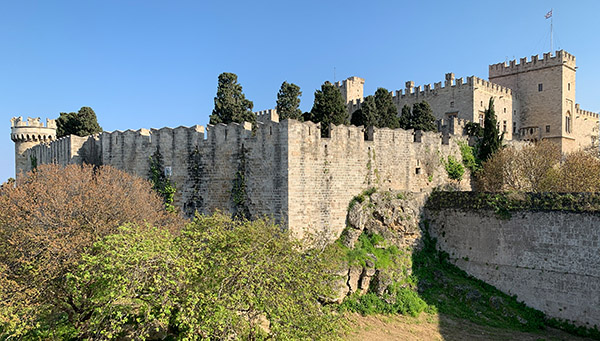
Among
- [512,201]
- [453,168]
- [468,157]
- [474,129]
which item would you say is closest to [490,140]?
[468,157]

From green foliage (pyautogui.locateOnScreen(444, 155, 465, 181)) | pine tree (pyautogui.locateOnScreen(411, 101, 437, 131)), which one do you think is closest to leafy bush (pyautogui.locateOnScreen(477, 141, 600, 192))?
green foliage (pyautogui.locateOnScreen(444, 155, 465, 181))

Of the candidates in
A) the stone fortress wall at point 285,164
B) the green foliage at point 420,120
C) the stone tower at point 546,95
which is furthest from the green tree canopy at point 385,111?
the stone tower at point 546,95

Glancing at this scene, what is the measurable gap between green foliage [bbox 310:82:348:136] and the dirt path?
12.2 meters

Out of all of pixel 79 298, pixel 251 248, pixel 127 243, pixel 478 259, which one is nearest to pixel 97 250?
pixel 79 298

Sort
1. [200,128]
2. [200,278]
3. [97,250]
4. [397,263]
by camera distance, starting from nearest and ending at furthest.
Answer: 1. [200,278]
2. [97,250]
3. [397,263]
4. [200,128]

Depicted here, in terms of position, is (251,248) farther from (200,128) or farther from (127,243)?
(200,128)

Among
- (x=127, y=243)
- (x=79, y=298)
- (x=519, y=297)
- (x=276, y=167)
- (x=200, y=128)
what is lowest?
(x=519, y=297)

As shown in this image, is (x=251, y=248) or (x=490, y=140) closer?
(x=251, y=248)

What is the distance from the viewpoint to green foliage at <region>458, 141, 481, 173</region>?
93.6ft

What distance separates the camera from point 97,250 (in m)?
14.4

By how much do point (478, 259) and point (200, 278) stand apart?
16045 millimetres

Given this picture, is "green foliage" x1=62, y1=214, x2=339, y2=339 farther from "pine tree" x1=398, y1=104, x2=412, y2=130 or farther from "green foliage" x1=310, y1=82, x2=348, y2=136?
"pine tree" x1=398, y1=104, x2=412, y2=130

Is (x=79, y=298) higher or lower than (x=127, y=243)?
lower

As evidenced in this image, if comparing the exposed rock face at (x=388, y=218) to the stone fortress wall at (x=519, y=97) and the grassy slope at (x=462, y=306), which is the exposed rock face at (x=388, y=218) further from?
the stone fortress wall at (x=519, y=97)
